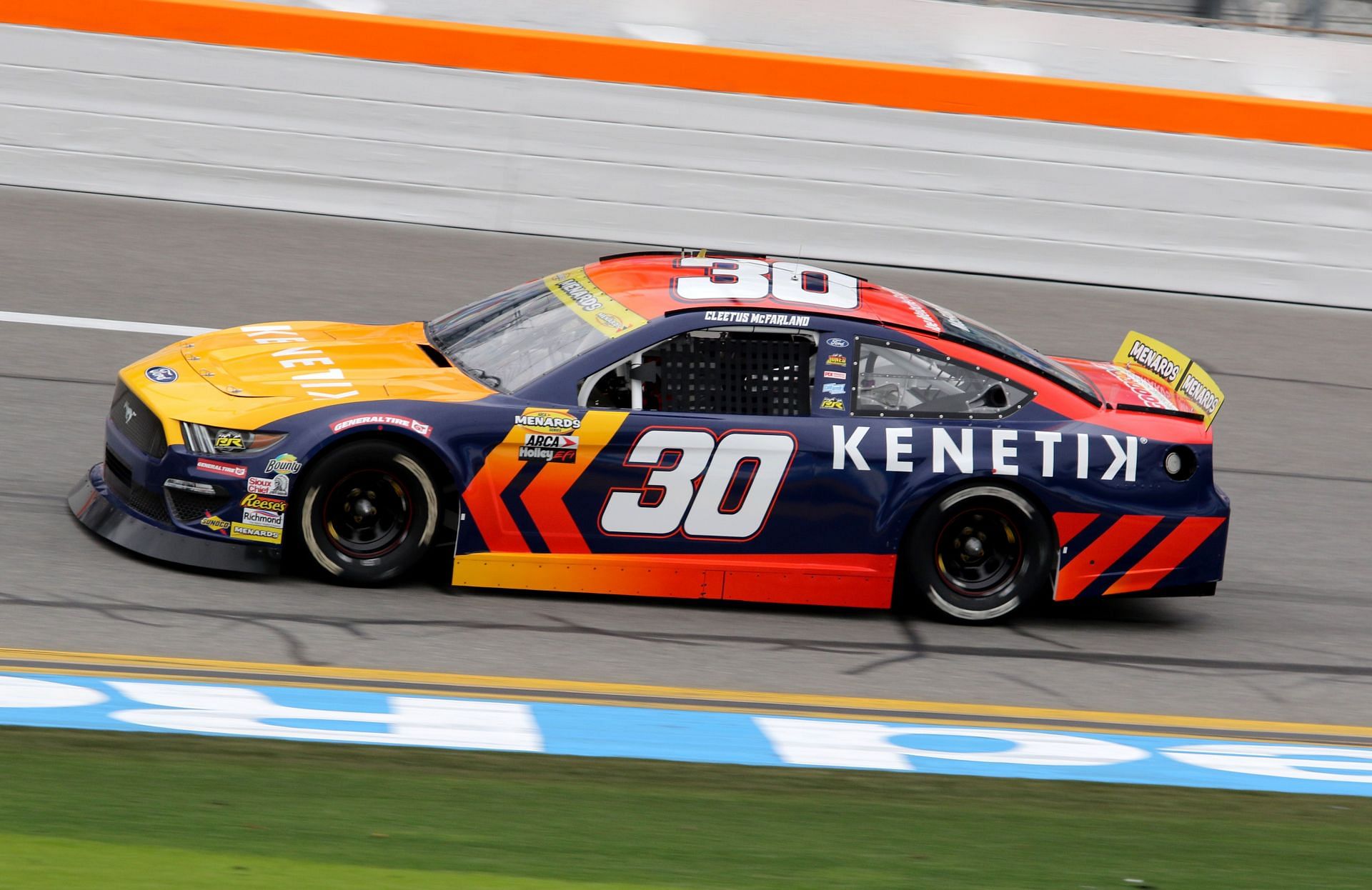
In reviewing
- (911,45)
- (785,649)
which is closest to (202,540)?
(785,649)

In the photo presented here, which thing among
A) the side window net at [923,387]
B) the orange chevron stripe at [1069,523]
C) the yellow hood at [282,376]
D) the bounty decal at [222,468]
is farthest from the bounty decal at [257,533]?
the orange chevron stripe at [1069,523]

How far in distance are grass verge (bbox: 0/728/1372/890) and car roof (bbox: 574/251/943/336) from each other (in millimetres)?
2153

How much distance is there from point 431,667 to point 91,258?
20.7 feet

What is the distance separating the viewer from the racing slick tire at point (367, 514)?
21.2 feet

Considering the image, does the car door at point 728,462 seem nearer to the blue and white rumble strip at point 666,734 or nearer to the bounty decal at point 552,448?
the bounty decal at point 552,448

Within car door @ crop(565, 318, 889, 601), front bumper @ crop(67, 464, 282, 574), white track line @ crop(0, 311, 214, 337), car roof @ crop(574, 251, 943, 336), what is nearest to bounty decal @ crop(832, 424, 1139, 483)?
car door @ crop(565, 318, 889, 601)

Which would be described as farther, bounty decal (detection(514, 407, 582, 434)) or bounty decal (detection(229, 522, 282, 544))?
bounty decal (detection(514, 407, 582, 434))

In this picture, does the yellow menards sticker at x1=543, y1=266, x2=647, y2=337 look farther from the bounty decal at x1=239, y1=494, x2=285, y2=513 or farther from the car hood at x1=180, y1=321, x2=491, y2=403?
the bounty decal at x1=239, y1=494, x2=285, y2=513

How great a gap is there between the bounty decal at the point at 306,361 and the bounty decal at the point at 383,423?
0.13 metres

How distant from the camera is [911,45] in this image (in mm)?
13312

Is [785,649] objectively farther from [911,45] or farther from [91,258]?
[911,45]

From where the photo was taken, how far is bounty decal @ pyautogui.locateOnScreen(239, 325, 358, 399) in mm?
6523

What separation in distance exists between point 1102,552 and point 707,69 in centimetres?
659

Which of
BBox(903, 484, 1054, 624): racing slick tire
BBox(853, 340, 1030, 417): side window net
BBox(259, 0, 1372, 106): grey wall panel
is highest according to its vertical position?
BBox(259, 0, 1372, 106): grey wall panel
